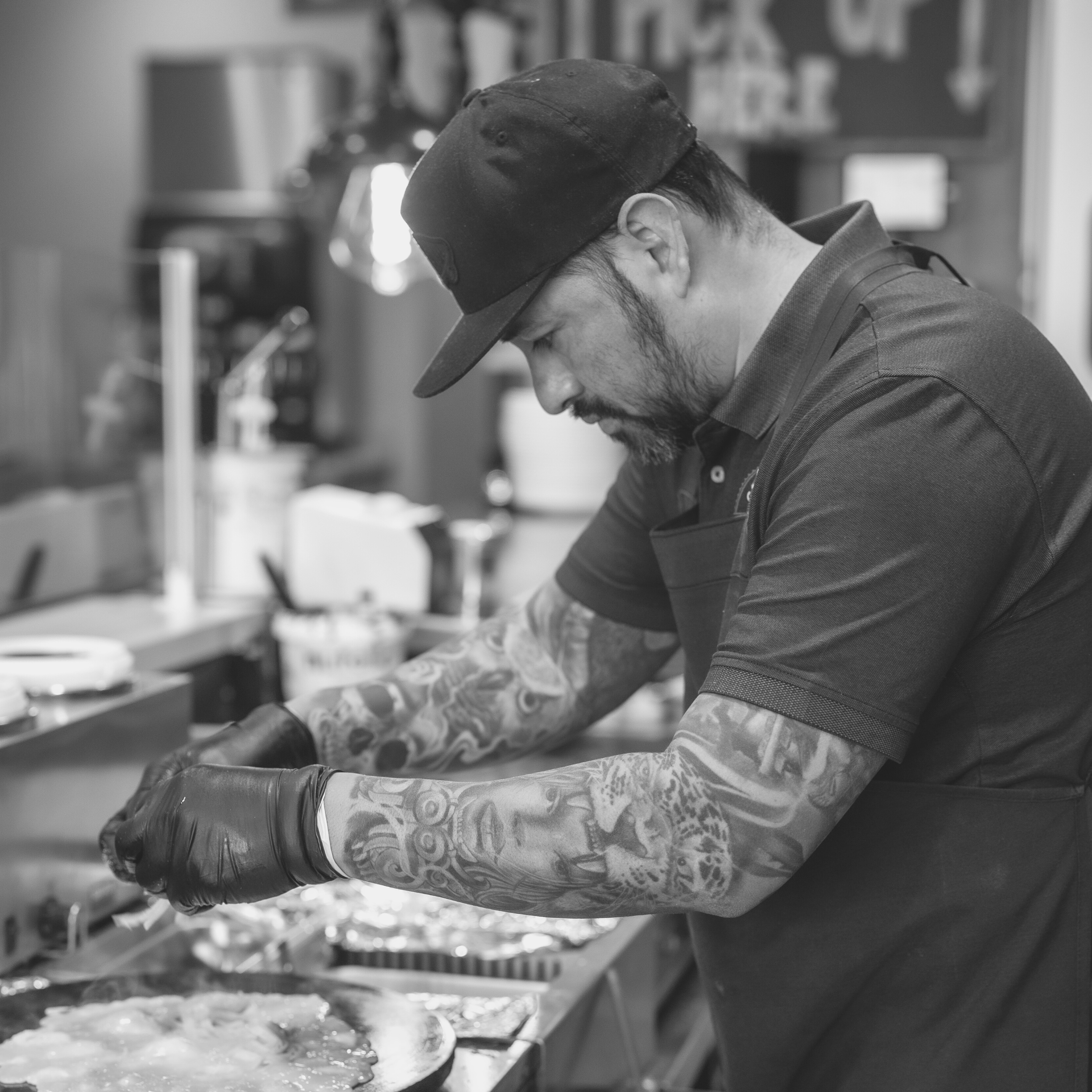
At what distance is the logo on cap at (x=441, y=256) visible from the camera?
129cm

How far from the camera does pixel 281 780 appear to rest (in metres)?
1.21

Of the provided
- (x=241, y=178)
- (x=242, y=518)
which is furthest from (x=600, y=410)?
(x=241, y=178)

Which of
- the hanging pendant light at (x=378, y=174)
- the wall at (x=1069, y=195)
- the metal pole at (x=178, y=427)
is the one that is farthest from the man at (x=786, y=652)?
the wall at (x=1069, y=195)

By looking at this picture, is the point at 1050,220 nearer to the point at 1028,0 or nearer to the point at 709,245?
the point at 1028,0

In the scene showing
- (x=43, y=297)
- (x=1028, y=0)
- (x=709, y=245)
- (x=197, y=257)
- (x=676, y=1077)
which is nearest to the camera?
(x=709, y=245)

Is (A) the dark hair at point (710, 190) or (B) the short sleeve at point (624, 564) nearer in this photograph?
(A) the dark hair at point (710, 190)

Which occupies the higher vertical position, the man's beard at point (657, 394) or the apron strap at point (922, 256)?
the apron strap at point (922, 256)

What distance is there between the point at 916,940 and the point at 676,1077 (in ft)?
2.59

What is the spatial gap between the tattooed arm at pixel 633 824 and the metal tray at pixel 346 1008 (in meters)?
0.17

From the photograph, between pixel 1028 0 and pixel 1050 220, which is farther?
pixel 1028 0

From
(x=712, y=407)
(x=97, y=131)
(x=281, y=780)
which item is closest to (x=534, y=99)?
(x=712, y=407)

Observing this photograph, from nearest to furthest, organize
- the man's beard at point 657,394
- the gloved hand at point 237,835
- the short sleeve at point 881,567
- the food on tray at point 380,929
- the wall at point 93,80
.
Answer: the short sleeve at point 881,567
the gloved hand at point 237,835
the man's beard at point 657,394
the food on tray at point 380,929
the wall at point 93,80

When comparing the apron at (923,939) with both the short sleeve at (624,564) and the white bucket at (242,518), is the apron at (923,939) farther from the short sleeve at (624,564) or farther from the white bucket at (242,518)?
the white bucket at (242,518)

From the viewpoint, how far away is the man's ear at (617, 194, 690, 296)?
1.25m
